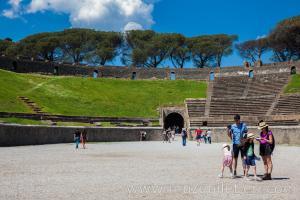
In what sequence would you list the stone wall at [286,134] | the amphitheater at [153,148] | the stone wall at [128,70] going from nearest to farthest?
the amphitheater at [153,148], the stone wall at [286,134], the stone wall at [128,70]

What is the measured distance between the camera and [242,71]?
263 ft

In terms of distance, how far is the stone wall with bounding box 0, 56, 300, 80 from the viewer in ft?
251

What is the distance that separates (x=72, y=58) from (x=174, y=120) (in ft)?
179

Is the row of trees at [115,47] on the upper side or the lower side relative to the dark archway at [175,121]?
upper

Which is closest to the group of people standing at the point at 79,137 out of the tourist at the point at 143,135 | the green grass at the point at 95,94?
the tourist at the point at 143,135

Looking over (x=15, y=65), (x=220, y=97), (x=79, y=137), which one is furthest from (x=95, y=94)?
(x=79, y=137)

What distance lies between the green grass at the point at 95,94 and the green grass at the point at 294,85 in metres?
13.2

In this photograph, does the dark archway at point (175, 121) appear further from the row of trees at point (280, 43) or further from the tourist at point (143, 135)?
the row of trees at point (280, 43)

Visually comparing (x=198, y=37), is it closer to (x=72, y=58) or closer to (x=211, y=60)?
(x=211, y=60)

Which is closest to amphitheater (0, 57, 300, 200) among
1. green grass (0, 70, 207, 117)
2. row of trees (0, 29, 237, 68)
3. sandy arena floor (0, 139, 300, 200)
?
sandy arena floor (0, 139, 300, 200)

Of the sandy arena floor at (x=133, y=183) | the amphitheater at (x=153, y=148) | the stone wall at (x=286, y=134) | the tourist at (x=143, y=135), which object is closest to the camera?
the sandy arena floor at (x=133, y=183)

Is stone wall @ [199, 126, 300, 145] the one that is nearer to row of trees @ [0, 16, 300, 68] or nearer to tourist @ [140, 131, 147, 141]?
tourist @ [140, 131, 147, 141]

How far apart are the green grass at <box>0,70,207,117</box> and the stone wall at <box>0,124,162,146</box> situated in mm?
11958

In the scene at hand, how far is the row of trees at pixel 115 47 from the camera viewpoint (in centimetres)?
10538
